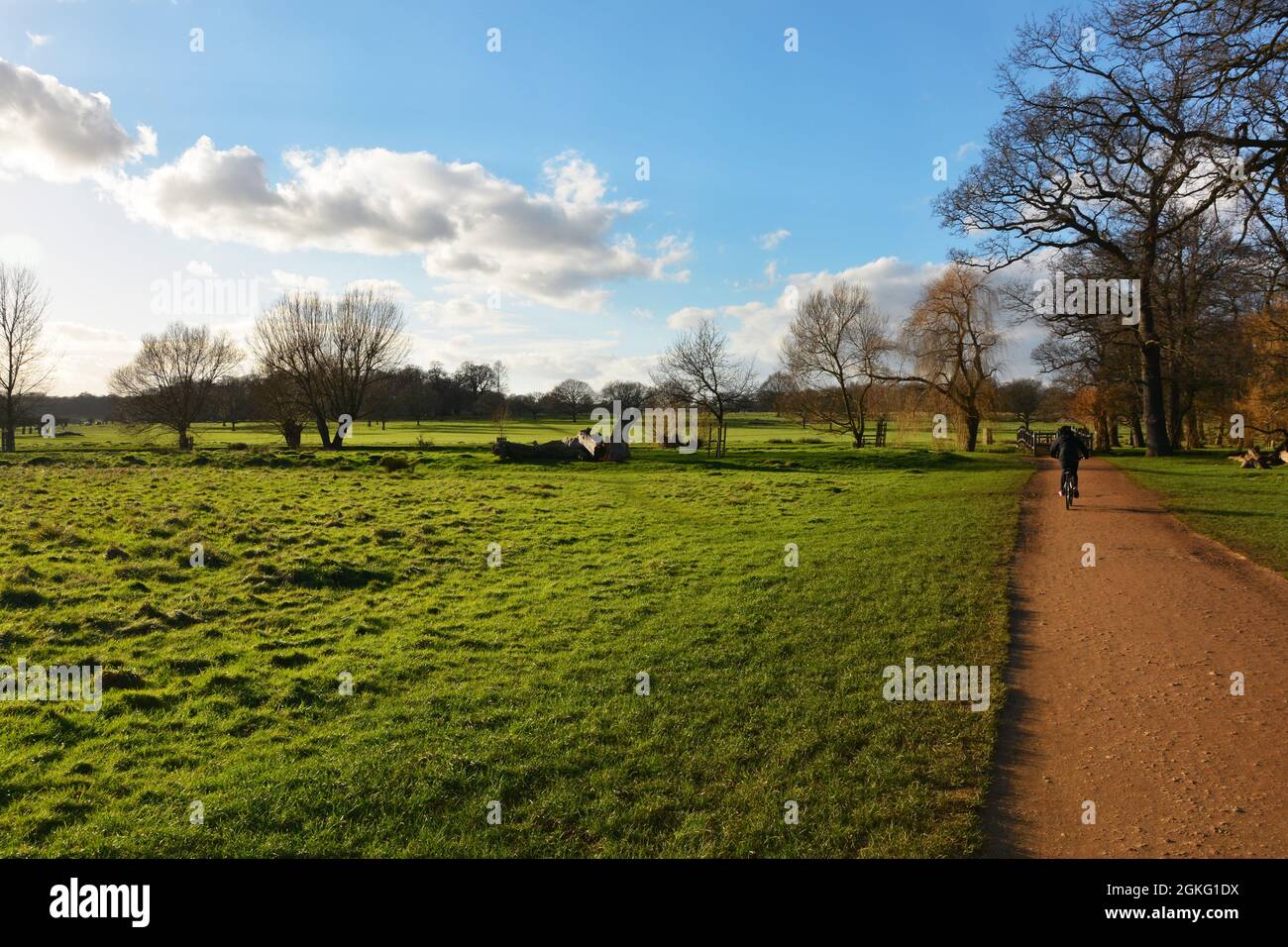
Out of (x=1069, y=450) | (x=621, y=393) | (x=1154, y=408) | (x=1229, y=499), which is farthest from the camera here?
(x=621, y=393)

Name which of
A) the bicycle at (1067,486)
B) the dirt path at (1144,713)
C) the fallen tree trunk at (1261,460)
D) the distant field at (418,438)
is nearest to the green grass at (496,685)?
the dirt path at (1144,713)

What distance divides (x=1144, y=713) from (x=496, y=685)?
5.97 m

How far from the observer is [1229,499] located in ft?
60.4

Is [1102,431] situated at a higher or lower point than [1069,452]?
higher

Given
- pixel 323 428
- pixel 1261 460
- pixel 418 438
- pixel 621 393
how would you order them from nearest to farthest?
pixel 1261 460 < pixel 323 428 < pixel 418 438 < pixel 621 393

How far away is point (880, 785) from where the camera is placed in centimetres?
489

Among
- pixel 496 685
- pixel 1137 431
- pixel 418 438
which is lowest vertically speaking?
pixel 496 685

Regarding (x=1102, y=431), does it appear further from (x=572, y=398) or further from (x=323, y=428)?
(x=572, y=398)

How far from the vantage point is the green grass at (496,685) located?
178 inches
